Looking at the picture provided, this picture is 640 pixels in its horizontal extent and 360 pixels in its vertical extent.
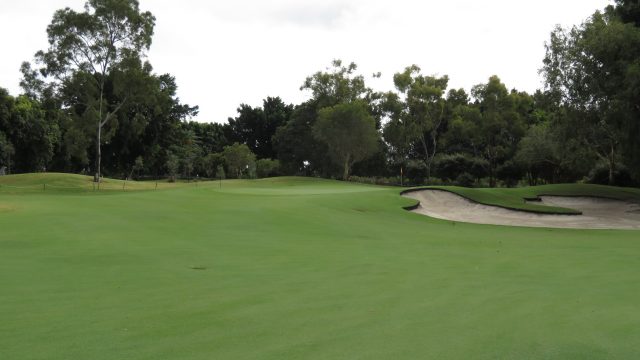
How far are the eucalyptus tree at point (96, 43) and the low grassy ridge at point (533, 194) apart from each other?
28.8m

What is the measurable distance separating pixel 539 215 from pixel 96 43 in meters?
36.9

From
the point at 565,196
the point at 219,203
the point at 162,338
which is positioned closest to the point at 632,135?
the point at 565,196

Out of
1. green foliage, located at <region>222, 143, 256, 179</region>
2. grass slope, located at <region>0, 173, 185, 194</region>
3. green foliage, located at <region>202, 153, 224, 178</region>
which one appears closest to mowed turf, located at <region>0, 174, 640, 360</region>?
grass slope, located at <region>0, 173, 185, 194</region>

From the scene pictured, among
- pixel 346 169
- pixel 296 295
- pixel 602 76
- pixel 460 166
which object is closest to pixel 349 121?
pixel 346 169

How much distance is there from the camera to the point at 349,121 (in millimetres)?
56188

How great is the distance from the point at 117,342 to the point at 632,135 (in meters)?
26.8

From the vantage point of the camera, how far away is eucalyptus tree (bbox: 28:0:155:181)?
41.9 metres

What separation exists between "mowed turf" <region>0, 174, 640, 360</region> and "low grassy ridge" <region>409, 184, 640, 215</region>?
42.2 feet

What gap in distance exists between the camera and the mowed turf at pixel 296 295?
4.45m

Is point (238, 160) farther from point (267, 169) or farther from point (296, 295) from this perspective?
point (296, 295)

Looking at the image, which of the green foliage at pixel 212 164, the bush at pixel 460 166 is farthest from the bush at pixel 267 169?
the bush at pixel 460 166

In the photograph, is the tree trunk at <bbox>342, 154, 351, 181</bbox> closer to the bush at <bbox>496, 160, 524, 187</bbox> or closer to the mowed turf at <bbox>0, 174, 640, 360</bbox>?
the bush at <bbox>496, 160, 524, 187</bbox>

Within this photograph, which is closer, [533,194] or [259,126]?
[533,194]

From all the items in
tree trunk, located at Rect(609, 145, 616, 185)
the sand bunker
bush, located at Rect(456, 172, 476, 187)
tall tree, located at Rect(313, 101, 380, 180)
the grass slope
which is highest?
A: tall tree, located at Rect(313, 101, 380, 180)
